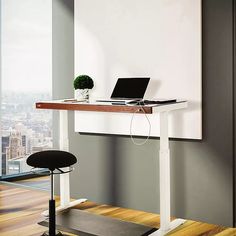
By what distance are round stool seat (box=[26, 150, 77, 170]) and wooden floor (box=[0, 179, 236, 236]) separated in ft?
1.96

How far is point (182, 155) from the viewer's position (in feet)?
12.5

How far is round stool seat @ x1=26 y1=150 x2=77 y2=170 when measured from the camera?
3.12 meters

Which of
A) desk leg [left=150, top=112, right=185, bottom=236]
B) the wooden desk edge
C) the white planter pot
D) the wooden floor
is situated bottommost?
the wooden floor

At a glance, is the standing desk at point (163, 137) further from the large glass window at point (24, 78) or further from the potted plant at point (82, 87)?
the large glass window at point (24, 78)

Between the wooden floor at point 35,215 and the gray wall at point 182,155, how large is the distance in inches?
4.2

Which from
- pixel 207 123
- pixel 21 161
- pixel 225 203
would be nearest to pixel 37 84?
pixel 21 161

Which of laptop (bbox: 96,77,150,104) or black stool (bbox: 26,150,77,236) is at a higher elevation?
laptop (bbox: 96,77,150,104)

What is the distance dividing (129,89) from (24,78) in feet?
5.17

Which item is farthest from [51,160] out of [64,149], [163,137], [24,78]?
[24,78]

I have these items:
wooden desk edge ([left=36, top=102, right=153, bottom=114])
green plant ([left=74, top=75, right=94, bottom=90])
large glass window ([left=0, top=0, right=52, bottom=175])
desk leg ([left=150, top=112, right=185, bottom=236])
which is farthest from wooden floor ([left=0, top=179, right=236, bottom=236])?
green plant ([left=74, top=75, right=94, bottom=90])

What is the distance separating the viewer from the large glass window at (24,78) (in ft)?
16.0

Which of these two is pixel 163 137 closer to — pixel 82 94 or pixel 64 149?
pixel 82 94

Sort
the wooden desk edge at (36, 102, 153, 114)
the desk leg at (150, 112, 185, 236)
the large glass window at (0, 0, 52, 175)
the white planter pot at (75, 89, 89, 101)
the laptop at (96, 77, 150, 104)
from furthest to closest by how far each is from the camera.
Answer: the large glass window at (0, 0, 52, 175)
the white planter pot at (75, 89, 89, 101)
the laptop at (96, 77, 150, 104)
the desk leg at (150, 112, 185, 236)
the wooden desk edge at (36, 102, 153, 114)

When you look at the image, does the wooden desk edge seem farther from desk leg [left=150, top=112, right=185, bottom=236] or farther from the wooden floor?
the wooden floor
